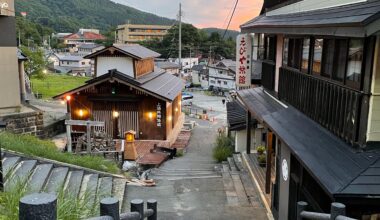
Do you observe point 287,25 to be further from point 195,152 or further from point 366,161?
point 195,152

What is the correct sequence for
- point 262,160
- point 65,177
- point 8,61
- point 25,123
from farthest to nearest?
1. point 25,123
2. point 8,61
3. point 262,160
4. point 65,177

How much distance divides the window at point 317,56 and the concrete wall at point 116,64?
661 inches

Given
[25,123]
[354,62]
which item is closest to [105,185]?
[354,62]

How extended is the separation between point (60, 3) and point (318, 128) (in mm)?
205592

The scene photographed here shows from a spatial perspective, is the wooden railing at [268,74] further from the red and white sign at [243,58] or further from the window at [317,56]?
the window at [317,56]

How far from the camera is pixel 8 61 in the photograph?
1848 centimetres

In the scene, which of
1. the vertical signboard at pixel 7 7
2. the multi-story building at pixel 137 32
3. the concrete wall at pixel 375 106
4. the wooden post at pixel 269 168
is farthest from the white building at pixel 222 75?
the concrete wall at pixel 375 106

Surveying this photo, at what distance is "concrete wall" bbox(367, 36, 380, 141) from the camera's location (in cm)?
553

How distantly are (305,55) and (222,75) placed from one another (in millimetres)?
64764

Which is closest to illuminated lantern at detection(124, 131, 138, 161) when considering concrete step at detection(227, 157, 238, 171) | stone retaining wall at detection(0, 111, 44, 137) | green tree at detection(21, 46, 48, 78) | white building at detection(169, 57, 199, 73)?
concrete step at detection(227, 157, 238, 171)

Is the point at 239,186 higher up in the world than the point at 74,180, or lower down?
lower down

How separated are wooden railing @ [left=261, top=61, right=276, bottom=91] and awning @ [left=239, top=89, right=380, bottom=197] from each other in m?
Result: 4.87

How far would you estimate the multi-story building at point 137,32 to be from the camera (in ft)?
440

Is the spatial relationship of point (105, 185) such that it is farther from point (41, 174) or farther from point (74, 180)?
point (41, 174)
